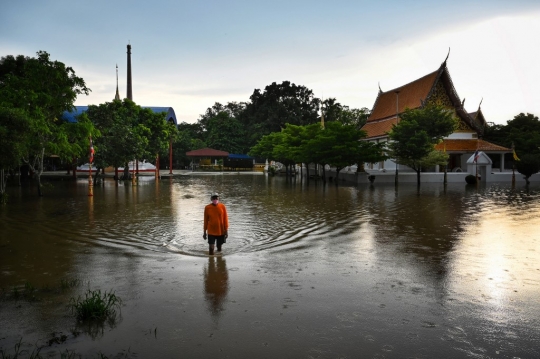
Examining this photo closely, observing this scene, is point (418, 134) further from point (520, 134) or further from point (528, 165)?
point (520, 134)

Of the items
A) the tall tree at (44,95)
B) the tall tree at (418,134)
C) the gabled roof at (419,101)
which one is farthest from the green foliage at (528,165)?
the tall tree at (44,95)

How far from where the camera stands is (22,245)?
35.1 ft

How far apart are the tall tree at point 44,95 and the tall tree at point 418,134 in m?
22.4

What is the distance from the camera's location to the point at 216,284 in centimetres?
744

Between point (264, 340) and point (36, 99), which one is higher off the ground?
point (36, 99)

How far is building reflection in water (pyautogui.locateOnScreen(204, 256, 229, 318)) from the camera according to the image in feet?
21.0

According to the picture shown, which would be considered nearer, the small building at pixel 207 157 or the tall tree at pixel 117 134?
the tall tree at pixel 117 134

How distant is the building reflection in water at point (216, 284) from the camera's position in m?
6.39

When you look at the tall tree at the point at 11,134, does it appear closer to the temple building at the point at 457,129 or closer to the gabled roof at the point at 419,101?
the gabled roof at the point at 419,101

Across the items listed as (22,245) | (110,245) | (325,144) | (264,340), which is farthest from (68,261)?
(325,144)

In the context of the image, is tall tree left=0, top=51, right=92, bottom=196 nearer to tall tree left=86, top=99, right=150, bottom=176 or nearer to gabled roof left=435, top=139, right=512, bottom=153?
tall tree left=86, top=99, right=150, bottom=176

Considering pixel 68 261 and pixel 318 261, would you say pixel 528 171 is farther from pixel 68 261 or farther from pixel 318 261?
pixel 68 261

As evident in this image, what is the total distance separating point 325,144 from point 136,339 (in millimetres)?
31762

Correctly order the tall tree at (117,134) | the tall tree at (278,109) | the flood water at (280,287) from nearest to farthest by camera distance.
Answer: the flood water at (280,287)
the tall tree at (117,134)
the tall tree at (278,109)
